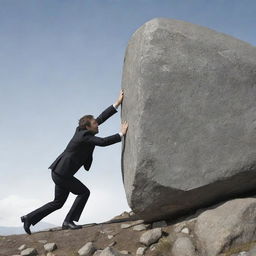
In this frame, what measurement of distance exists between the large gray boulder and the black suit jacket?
125 centimetres

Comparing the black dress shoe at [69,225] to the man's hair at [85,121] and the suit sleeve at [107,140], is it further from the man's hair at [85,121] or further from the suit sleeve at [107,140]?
the man's hair at [85,121]

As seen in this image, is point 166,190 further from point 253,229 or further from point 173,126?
point 253,229

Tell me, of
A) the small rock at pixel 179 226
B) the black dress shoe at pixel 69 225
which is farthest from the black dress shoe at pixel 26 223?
the small rock at pixel 179 226

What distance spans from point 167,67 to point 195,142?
4.61 ft

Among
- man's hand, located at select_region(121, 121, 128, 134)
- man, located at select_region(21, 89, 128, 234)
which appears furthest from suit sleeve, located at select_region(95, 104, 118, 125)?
man's hand, located at select_region(121, 121, 128, 134)

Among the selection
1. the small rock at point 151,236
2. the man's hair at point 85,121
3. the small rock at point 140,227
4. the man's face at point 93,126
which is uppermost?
the man's hair at point 85,121

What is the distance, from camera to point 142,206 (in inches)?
289

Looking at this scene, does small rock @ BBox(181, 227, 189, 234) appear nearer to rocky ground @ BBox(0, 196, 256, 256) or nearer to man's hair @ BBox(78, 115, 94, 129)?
rocky ground @ BBox(0, 196, 256, 256)

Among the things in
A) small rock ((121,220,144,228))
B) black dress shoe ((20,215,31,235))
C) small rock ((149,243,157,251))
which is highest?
black dress shoe ((20,215,31,235))

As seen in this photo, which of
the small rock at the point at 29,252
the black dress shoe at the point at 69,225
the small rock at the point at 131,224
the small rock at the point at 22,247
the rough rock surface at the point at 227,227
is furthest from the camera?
the black dress shoe at the point at 69,225

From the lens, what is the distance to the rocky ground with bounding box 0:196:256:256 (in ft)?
21.5

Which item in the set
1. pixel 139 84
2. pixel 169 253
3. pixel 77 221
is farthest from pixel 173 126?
pixel 77 221

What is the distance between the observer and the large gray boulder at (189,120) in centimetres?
696

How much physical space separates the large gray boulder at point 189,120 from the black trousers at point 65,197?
1645 millimetres
